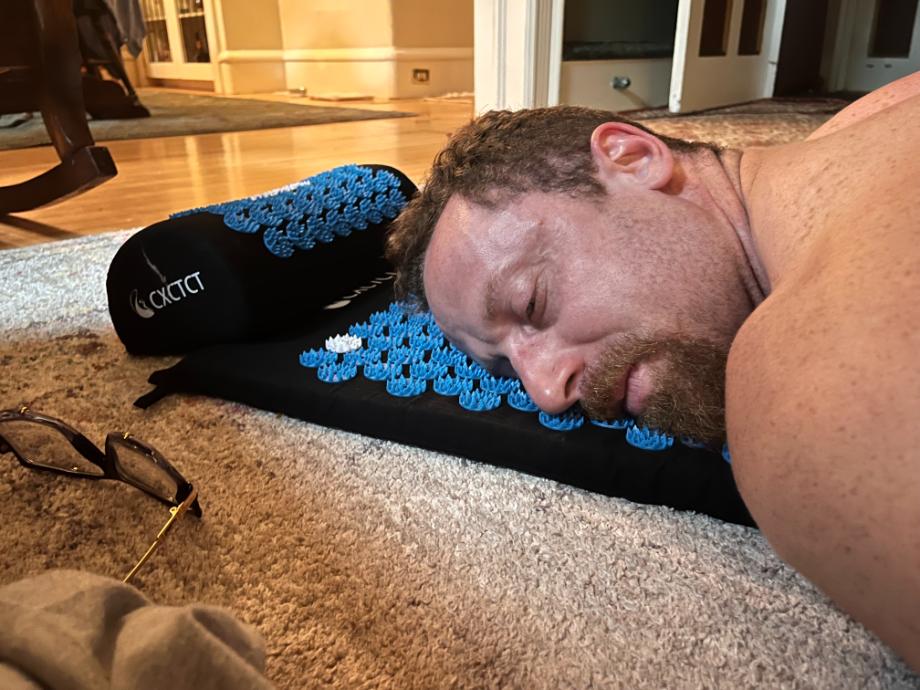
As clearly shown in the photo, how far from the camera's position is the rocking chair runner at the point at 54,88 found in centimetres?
166

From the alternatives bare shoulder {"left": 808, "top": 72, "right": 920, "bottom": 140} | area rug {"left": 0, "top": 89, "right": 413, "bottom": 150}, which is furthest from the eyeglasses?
area rug {"left": 0, "top": 89, "right": 413, "bottom": 150}

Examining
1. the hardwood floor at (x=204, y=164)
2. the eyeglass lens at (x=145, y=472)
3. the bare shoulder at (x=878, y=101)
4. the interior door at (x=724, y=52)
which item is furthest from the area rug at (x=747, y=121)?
the eyeglass lens at (x=145, y=472)

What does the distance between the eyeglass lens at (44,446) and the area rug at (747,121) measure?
1.84m

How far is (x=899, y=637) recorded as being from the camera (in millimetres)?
362

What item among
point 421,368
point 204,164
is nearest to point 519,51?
point 204,164

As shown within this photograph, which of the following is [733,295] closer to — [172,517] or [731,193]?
[731,193]

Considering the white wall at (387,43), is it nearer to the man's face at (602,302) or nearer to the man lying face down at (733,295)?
the man lying face down at (733,295)

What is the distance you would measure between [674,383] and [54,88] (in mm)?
1729

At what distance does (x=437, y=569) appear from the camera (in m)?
0.55

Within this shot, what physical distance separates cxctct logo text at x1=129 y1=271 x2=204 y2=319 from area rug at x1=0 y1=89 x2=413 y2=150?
8.14ft

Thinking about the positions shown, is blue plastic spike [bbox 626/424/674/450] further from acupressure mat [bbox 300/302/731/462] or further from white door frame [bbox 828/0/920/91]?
white door frame [bbox 828/0/920/91]

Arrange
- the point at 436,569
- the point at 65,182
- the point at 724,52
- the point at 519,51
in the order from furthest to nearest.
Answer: the point at 724,52, the point at 519,51, the point at 65,182, the point at 436,569

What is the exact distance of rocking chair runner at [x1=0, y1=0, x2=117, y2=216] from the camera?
1659mm

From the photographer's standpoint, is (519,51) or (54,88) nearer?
(54,88)
